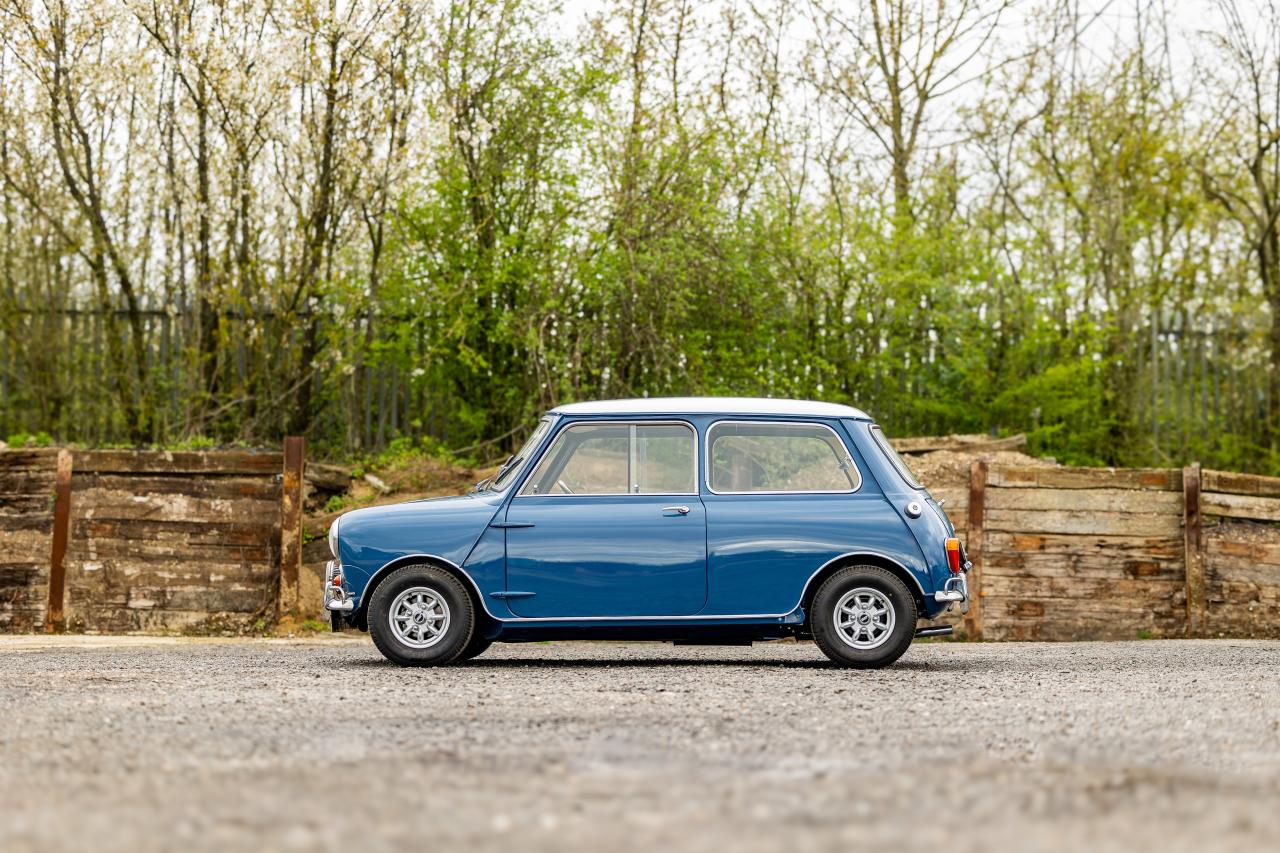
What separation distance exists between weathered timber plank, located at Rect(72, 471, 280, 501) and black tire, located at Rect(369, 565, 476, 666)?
456cm

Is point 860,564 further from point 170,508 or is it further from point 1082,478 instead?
point 170,508

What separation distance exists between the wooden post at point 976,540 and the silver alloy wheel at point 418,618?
6.18 m

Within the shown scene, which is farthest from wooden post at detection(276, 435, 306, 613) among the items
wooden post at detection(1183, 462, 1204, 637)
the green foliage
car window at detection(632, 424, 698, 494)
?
wooden post at detection(1183, 462, 1204, 637)

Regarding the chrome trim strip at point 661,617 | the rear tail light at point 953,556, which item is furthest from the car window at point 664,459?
the rear tail light at point 953,556

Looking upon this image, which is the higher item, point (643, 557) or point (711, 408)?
point (711, 408)

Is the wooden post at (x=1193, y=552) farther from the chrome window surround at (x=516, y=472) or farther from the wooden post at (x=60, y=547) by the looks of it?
the wooden post at (x=60, y=547)

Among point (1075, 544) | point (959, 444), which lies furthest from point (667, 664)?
point (959, 444)

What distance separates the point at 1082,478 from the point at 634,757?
9.87 m

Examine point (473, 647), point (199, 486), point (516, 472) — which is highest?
point (516, 472)

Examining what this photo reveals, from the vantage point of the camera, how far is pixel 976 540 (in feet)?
47.5

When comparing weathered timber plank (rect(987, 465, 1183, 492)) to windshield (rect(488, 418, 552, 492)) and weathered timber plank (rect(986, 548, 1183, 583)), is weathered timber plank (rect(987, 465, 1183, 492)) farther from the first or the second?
windshield (rect(488, 418, 552, 492))

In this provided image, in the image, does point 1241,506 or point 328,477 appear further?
point 328,477

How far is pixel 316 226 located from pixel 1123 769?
14.4 m

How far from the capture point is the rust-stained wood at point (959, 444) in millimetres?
17625
